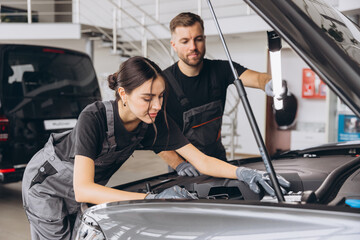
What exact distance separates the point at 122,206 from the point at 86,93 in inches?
134

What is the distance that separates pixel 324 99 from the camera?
7082 millimetres

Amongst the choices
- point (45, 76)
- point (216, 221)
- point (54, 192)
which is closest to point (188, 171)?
point (54, 192)

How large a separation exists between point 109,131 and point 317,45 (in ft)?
3.18

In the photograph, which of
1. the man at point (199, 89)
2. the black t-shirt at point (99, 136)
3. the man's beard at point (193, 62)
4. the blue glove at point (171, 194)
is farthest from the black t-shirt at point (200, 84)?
the blue glove at point (171, 194)

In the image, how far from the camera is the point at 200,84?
7.52 feet

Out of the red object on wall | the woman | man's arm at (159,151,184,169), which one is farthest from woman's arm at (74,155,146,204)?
the red object on wall

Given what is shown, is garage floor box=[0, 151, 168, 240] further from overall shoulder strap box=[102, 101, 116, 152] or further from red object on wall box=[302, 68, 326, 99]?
red object on wall box=[302, 68, 326, 99]

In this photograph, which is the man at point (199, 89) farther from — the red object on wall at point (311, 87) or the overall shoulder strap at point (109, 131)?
the red object on wall at point (311, 87)

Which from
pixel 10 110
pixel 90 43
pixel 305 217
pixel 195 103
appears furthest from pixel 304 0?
pixel 90 43

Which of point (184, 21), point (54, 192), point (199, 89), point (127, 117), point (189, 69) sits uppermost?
point (184, 21)

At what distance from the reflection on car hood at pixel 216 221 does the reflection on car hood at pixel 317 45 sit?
232 mm

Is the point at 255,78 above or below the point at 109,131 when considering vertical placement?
above

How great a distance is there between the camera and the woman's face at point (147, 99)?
1.48 meters

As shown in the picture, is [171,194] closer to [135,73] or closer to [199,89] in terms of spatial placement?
[135,73]
